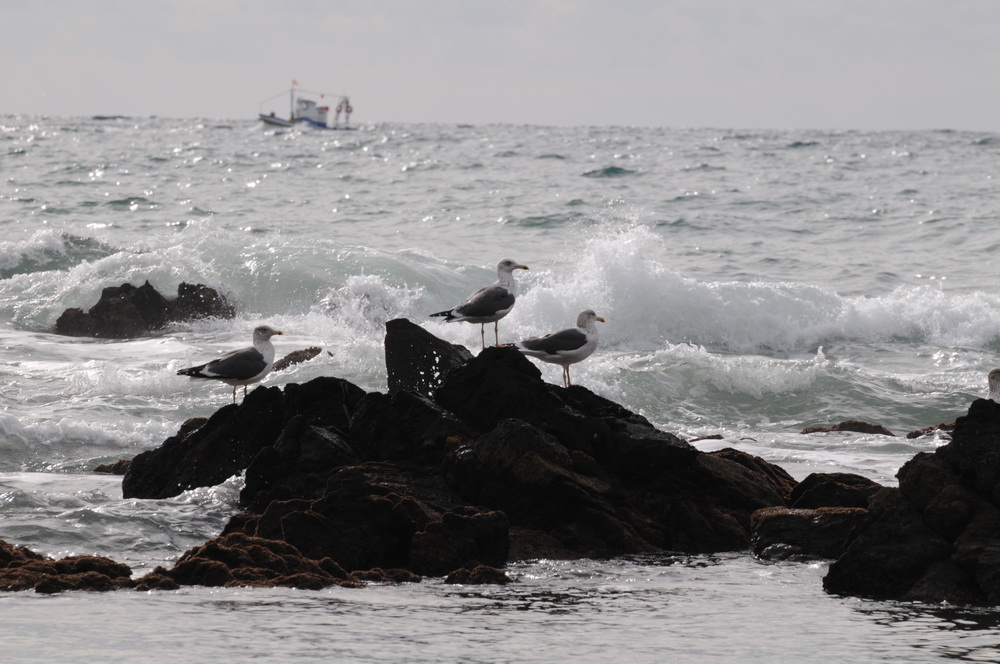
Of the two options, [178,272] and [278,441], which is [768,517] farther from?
[178,272]

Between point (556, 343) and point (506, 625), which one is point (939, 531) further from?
point (556, 343)

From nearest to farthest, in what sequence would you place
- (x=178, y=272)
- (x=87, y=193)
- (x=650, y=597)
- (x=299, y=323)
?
(x=650, y=597) < (x=299, y=323) < (x=178, y=272) < (x=87, y=193)

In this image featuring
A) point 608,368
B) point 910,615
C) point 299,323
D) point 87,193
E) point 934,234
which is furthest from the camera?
point 87,193

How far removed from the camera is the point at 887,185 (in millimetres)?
39000

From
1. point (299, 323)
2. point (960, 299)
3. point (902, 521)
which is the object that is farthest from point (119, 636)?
point (960, 299)

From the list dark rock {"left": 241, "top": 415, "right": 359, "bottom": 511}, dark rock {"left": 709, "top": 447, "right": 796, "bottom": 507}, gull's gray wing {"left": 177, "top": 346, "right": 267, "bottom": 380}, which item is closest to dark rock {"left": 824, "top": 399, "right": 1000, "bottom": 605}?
dark rock {"left": 709, "top": 447, "right": 796, "bottom": 507}

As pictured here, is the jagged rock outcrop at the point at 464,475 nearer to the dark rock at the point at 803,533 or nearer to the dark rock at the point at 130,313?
the dark rock at the point at 803,533

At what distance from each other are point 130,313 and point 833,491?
13.3m

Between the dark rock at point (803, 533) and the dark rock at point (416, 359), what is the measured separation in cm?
310

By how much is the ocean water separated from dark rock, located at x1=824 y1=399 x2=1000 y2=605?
19 cm

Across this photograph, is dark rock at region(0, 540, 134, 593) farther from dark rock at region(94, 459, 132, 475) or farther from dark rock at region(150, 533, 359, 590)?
dark rock at region(94, 459, 132, 475)

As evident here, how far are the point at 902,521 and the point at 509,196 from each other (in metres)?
28.2

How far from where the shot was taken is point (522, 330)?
19.5 metres

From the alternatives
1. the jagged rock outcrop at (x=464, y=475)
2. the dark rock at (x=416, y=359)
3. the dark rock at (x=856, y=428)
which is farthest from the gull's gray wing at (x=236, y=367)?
the dark rock at (x=856, y=428)
